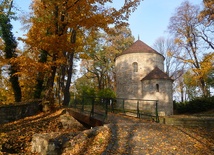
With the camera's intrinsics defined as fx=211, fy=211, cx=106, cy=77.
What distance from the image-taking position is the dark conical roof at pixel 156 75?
23.2 meters

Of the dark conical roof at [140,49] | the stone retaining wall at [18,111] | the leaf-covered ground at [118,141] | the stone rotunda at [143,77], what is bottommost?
the leaf-covered ground at [118,141]

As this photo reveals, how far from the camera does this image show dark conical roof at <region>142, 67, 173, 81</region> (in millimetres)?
23242

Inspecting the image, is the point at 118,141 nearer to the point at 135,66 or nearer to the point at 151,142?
the point at 151,142

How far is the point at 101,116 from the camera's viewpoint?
11289 millimetres

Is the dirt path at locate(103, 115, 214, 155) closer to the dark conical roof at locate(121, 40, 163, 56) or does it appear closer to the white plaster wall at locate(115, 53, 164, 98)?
the white plaster wall at locate(115, 53, 164, 98)

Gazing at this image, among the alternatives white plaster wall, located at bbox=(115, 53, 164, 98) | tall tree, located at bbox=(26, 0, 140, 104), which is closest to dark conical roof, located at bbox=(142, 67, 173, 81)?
white plaster wall, located at bbox=(115, 53, 164, 98)

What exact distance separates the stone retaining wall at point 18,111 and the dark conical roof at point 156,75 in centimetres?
1419

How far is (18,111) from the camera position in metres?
12.2

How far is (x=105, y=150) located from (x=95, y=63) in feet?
95.6

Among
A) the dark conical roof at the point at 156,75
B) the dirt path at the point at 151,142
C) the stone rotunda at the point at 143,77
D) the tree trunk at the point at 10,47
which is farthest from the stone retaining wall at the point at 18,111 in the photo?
the dark conical roof at the point at 156,75

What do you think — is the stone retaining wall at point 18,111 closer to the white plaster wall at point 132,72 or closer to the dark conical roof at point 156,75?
the dark conical roof at point 156,75

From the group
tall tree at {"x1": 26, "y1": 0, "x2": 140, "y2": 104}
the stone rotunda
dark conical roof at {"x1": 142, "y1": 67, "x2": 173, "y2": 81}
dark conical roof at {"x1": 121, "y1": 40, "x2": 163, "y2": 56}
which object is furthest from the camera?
dark conical roof at {"x1": 121, "y1": 40, "x2": 163, "y2": 56}

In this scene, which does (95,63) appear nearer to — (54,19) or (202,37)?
(202,37)

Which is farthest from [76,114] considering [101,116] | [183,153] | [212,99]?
[212,99]
